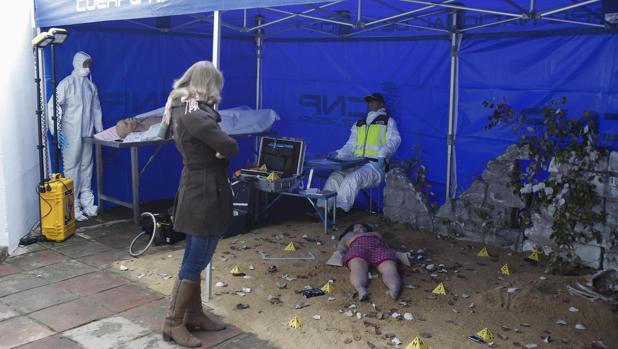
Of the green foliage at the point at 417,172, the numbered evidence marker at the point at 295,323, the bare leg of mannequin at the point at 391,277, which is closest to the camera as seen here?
the numbered evidence marker at the point at 295,323

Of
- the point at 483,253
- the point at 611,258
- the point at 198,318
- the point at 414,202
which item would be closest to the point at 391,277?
the point at 483,253

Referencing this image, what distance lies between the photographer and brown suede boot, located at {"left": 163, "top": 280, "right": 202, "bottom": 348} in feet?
12.9

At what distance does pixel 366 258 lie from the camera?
17.6ft

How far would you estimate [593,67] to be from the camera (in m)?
5.82

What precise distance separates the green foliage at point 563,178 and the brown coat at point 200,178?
11.2 feet

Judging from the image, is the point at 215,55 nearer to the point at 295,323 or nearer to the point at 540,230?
the point at 295,323

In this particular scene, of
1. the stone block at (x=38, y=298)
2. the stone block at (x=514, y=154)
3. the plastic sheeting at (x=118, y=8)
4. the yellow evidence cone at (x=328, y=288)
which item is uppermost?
the plastic sheeting at (x=118, y=8)

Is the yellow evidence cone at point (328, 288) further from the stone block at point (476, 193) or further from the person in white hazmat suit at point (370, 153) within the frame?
the stone block at point (476, 193)

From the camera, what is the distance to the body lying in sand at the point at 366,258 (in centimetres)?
498

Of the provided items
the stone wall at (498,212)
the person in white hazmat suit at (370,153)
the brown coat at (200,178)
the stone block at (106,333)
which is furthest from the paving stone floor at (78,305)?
the stone wall at (498,212)

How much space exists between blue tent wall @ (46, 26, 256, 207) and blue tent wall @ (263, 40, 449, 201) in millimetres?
554

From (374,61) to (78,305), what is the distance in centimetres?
463

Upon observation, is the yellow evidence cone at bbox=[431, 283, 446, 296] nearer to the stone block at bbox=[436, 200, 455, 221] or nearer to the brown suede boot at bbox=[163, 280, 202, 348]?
the stone block at bbox=[436, 200, 455, 221]

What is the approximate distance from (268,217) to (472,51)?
10.0 ft
